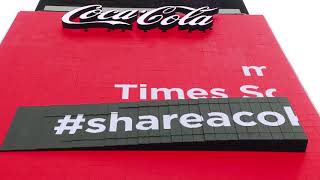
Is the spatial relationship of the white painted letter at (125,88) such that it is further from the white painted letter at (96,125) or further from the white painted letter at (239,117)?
the white painted letter at (239,117)

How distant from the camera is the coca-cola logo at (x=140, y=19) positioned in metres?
10.8

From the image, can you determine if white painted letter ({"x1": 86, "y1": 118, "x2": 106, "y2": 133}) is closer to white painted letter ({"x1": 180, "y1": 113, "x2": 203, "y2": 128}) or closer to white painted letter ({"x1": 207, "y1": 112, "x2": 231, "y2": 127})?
white painted letter ({"x1": 180, "y1": 113, "x2": 203, "y2": 128})

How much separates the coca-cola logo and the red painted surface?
19 cm

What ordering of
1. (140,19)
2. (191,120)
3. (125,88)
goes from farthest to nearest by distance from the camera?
(140,19)
(125,88)
(191,120)

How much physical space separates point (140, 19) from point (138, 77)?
8.34 ft

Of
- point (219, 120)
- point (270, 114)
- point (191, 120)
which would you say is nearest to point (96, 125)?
point (191, 120)

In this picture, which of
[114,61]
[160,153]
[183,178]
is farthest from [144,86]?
[183,178]

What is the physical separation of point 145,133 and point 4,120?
103 inches

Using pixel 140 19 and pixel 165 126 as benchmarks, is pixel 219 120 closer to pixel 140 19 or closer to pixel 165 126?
pixel 165 126

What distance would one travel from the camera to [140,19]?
11000 mm

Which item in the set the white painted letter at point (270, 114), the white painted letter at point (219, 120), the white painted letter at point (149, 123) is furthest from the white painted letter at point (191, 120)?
the white painted letter at point (270, 114)

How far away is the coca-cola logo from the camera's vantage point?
10.8 metres

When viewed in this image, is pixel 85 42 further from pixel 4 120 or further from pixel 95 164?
pixel 95 164

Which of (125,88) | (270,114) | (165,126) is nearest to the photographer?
(165,126)
